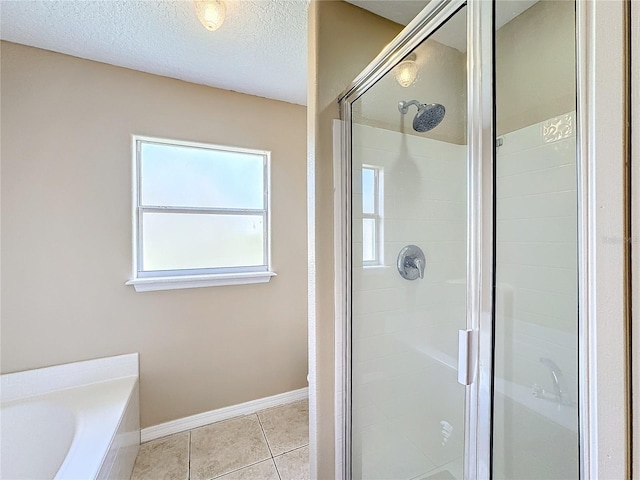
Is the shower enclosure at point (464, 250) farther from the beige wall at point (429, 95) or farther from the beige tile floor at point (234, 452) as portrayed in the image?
the beige tile floor at point (234, 452)

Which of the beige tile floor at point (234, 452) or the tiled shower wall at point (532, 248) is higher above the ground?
the tiled shower wall at point (532, 248)

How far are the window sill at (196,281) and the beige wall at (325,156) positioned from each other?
870mm

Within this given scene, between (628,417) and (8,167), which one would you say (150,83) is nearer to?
(8,167)

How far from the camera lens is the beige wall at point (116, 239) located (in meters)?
1.53

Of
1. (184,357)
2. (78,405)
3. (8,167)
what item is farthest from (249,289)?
(8,167)

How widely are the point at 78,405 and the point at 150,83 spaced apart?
197 cm

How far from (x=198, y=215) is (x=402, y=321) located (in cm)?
157

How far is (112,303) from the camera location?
5.65 feet

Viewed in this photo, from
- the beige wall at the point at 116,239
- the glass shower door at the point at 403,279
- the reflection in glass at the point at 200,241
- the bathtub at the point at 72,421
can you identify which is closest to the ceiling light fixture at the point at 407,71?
the glass shower door at the point at 403,279

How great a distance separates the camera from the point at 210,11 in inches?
48.7

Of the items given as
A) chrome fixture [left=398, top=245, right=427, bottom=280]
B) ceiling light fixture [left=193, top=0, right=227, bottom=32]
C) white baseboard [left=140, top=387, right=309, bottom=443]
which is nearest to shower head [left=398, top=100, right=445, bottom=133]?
chrome fixture [left=398, top=245, right=427, bottom=280]

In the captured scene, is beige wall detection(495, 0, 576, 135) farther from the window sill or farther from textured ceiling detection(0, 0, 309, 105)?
the window sill

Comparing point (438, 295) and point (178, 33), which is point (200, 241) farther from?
point (438, 295)

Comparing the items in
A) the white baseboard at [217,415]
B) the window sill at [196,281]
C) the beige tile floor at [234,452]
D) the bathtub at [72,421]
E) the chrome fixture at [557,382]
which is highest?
the window sill at [196,281]
